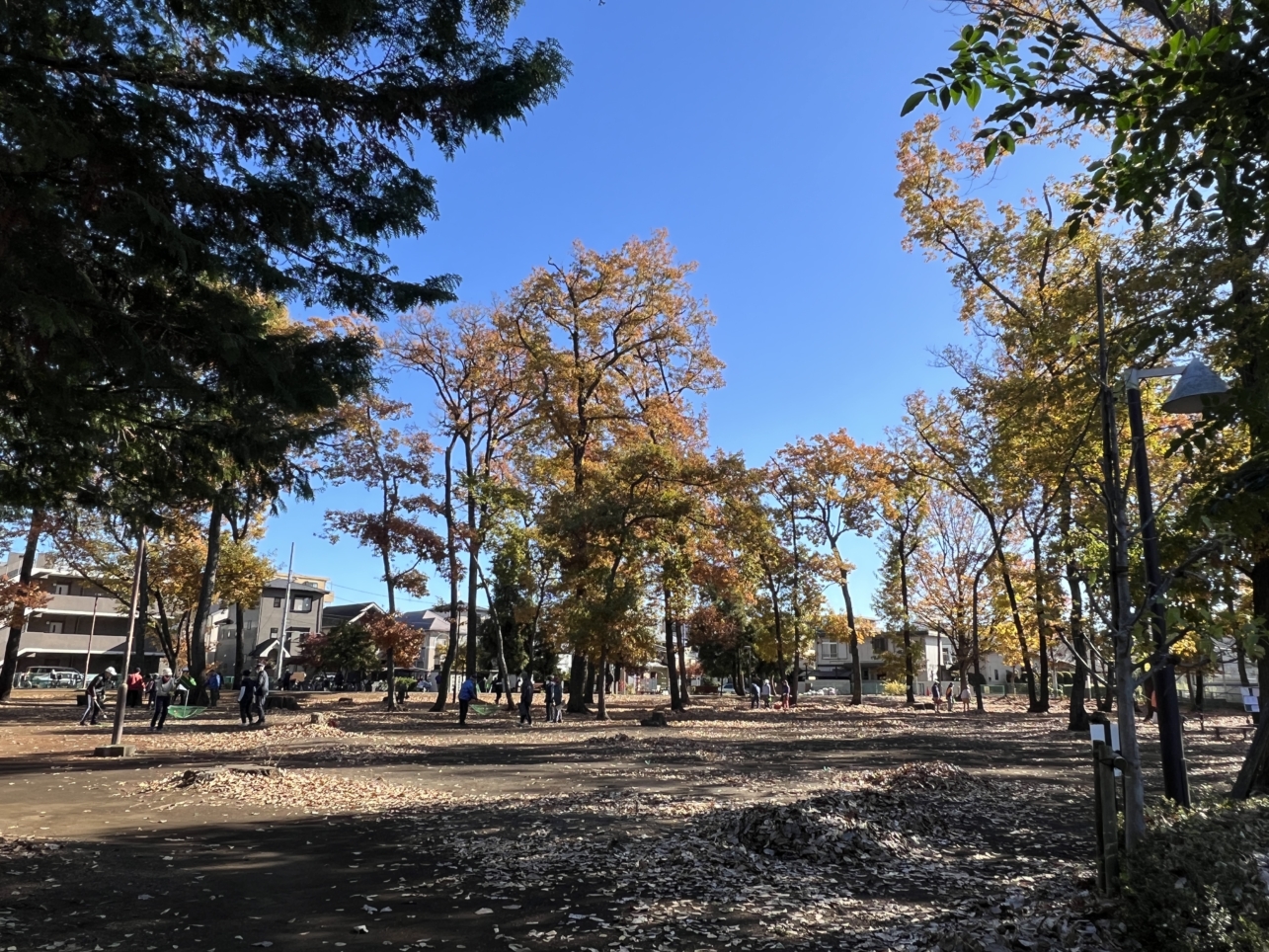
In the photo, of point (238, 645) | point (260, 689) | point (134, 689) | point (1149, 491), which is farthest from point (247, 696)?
point (1149, 491)

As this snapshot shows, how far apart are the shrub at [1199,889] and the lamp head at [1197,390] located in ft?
10.2

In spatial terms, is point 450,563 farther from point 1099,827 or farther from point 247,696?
point 1099,827

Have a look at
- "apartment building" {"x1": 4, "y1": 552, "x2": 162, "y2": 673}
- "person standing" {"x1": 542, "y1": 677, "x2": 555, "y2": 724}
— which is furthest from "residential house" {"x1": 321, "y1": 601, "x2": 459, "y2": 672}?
"person standing" {"x1": 542, "y1": 677, "x2": 555, "y2": 724}

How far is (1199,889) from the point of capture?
13.0 ft

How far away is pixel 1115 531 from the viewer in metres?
5.54

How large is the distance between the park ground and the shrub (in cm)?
33

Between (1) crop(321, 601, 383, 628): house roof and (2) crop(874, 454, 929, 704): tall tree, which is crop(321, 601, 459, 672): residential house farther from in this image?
(2) crop(874, 454, 929, 704): tall tree

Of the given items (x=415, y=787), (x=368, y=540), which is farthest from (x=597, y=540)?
(x=415, y=787)

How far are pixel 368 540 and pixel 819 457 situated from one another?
21.7 m

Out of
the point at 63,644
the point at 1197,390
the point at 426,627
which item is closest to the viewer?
the point at 1197,390

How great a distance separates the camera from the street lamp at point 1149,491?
609 centimetres

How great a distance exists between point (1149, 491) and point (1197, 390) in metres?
0.94

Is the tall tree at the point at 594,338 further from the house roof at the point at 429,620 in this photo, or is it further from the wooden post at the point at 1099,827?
the house roof at the point at 429,620

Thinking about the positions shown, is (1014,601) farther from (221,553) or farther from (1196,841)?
(221,553)
